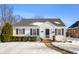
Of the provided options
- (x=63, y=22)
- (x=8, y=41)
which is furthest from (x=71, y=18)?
(x=8, y=41)

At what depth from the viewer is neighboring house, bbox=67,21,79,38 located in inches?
546

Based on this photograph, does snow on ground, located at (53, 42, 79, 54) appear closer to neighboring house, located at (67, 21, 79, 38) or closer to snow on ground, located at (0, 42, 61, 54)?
neighboring house, located at (67, 21, 79, 38)

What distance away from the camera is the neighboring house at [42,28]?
13945mm

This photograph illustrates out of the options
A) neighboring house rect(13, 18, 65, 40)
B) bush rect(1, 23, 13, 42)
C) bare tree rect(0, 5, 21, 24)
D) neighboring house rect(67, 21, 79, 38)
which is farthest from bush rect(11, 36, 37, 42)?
neighboring house rect(67, 21, 79, 38)

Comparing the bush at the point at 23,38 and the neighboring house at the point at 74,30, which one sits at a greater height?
the neighboring house at the point at 74,30

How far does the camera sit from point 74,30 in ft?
46.6

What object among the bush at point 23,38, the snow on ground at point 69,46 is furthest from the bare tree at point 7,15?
the snow on ground at point 69,46

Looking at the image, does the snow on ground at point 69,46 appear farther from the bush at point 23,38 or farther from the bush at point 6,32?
the bush at point 6,32

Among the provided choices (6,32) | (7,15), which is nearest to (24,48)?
(6,32)

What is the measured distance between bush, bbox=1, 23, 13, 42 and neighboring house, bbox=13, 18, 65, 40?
188mm

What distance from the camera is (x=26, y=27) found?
1430cm

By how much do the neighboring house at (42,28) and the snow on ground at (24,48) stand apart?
Answer: 0.36 meters

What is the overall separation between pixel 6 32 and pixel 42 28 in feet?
4.39

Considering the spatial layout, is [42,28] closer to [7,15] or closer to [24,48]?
[24,48]
